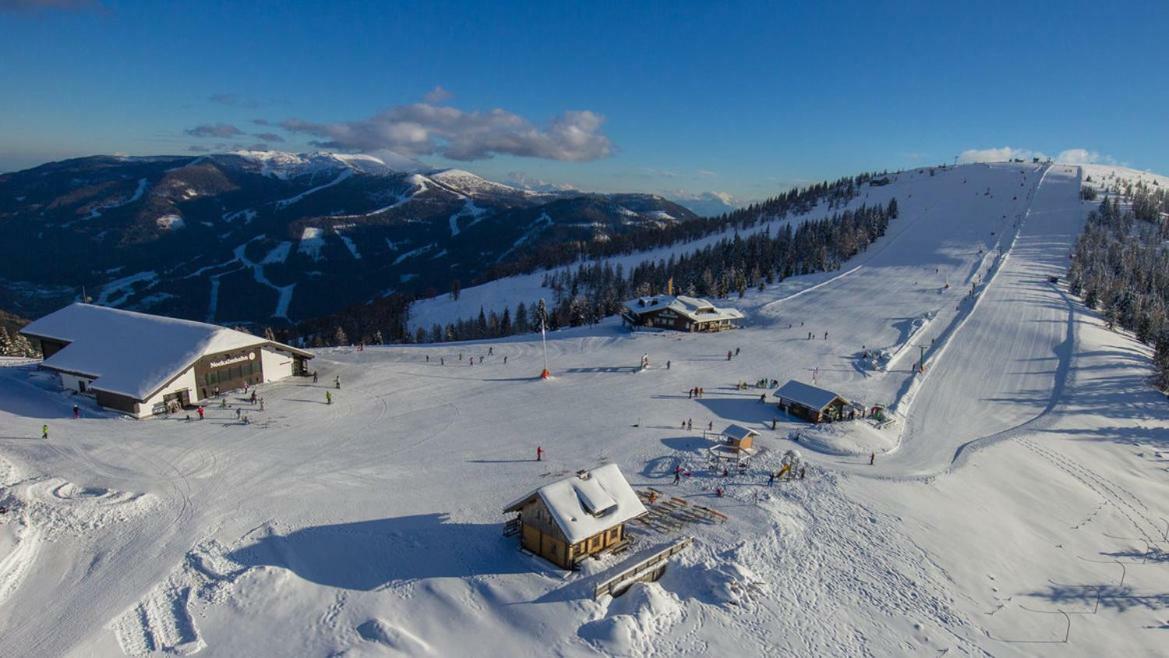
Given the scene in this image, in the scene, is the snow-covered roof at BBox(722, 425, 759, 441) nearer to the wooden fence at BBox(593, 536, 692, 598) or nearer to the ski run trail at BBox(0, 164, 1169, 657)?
the ski run trail at BBox(0, 164, 1169, 657)

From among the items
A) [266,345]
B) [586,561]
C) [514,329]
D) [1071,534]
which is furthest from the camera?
[514,329]

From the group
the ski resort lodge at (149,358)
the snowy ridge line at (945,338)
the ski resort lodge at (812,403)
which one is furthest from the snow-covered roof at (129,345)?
the snowy ridge line at (945,338)

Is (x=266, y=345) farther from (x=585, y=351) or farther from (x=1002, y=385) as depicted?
(x=1002, y=385)

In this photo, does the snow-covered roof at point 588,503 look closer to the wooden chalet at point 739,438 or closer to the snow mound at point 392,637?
the snow mound at point 392,637

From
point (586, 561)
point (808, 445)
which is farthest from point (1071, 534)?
point (586, 561)

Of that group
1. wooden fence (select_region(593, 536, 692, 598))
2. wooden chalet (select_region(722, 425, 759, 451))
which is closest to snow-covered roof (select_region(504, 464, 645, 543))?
wooden fence (select_region(593, 536, 692, 598))

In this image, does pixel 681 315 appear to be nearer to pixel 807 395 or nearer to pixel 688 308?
pixel 688 308

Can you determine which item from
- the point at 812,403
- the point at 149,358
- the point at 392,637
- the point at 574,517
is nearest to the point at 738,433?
the point at 812,403
